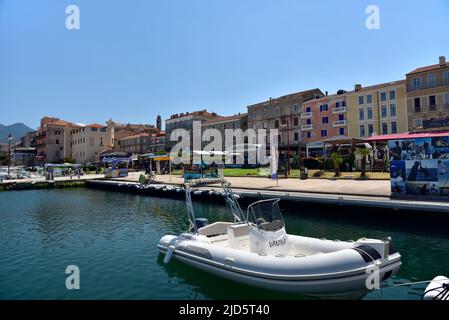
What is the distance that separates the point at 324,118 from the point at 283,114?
8.92 meters

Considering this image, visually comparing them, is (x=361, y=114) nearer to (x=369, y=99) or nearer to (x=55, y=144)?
(x=369, y=99)

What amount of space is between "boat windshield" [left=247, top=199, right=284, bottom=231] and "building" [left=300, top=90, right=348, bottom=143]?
1730 inches

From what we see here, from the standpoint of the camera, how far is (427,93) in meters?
39.5

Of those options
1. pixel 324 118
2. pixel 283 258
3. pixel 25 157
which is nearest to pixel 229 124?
pixel 324 118

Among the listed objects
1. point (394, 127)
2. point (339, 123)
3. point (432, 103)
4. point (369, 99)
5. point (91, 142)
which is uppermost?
point (369, 99)

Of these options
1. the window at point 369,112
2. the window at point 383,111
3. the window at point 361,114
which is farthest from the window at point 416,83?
the window at point 361,114

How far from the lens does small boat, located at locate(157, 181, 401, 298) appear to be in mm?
7168

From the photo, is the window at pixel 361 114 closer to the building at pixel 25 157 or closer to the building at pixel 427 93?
the building at pixel 427 93

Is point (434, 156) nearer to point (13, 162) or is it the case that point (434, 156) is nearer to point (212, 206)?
point (212, 206)

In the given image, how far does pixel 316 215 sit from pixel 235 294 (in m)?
11.2

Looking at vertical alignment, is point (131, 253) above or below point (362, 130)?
below

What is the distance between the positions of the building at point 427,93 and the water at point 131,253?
29018mm

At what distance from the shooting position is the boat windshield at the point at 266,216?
358 inches
